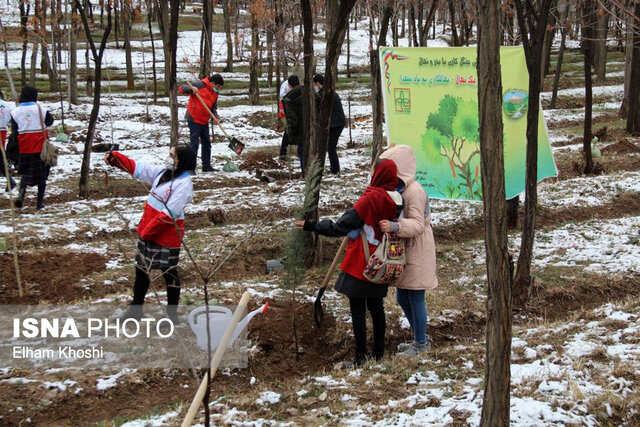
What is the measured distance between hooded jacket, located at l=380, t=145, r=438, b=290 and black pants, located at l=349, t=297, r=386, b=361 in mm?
258

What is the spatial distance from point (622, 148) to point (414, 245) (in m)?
11.5

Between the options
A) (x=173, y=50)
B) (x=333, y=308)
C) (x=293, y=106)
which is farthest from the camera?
(x=293, y=106)

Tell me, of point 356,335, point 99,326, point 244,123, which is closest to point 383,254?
point 356,335

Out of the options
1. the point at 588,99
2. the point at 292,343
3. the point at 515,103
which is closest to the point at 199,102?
the point at 515,103

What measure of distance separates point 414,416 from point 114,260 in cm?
493

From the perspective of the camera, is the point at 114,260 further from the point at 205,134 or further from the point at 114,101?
the point at 114,101

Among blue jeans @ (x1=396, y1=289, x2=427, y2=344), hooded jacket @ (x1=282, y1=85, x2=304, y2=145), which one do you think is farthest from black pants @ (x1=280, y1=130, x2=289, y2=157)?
blue jeans @ (x1=396, y1=289, x2=427, y2=344)

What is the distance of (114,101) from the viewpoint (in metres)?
22.9

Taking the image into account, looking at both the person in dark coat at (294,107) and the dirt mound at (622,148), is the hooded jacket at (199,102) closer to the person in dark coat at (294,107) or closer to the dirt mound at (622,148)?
the person in dark coat at (294,107)

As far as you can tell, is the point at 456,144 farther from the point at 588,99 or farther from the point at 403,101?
the point at 588,99

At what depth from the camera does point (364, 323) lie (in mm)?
5238

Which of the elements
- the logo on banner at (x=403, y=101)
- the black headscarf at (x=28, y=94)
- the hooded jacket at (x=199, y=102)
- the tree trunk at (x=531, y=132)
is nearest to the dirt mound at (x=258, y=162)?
the hooded jacket at (x=199, y=102)

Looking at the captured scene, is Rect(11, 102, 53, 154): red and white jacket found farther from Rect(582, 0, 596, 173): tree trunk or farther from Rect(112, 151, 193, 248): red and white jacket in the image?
Rect(582, 0, 596, 173): tree trunk

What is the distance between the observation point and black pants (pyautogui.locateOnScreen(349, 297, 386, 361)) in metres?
5.17
